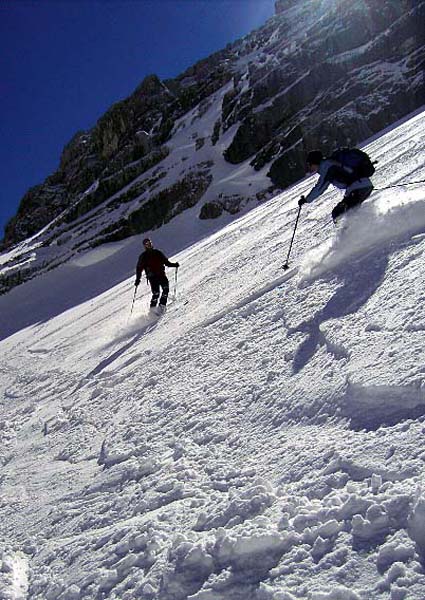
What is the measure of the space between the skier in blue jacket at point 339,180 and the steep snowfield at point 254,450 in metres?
0.34

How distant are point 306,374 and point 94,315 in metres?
12.5

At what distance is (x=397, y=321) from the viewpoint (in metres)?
4.16

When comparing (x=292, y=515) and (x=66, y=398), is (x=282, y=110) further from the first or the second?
(x=292, y=515)

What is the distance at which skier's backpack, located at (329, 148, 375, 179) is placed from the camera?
7514mm

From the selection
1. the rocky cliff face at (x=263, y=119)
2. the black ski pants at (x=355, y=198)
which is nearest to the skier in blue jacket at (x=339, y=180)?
the black ski pants at (x=355, y=198)

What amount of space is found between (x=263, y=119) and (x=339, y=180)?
134ft

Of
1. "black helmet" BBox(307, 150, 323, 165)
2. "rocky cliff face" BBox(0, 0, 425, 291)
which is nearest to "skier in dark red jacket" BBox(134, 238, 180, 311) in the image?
"black helmet" BBox(307, 150, 323, 165)

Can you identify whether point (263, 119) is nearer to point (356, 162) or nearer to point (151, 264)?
point (151, 264)

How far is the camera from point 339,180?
768 cm

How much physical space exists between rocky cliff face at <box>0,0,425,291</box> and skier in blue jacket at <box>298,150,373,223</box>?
30.4m

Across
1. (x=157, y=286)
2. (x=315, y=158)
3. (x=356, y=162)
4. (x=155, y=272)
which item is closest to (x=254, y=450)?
(x=315, y=158)

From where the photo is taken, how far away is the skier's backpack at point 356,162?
296 inches

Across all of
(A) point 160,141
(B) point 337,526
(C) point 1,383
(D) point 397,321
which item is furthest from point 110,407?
(A) point 160,141

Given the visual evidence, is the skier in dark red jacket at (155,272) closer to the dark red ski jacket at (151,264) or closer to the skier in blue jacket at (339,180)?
the dark red ski jacket at (151,264)
